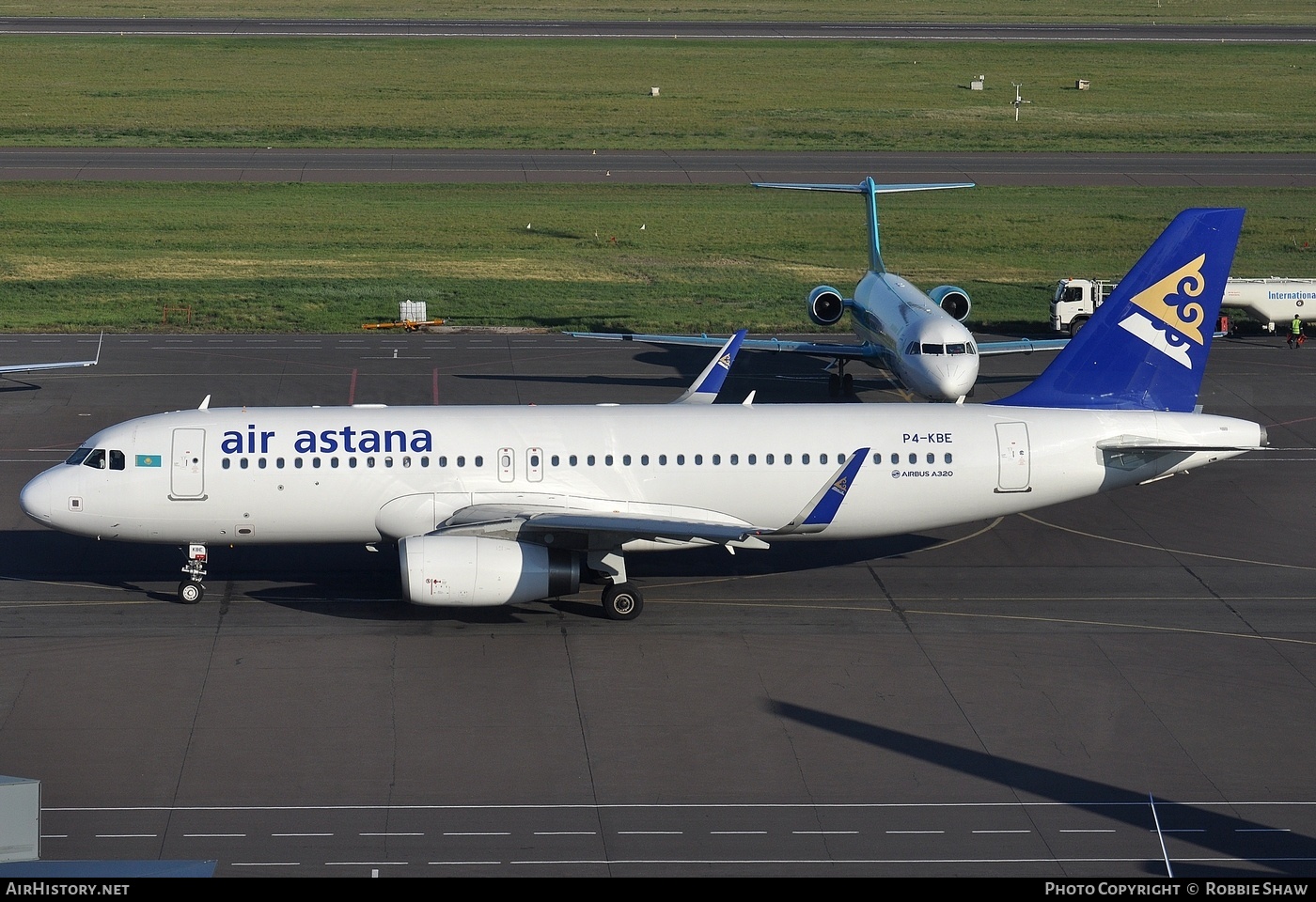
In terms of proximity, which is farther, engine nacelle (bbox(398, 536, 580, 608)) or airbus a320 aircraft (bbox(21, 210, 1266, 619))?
airbus a320 aircraft (bbox(21, 210, 1266, 619))

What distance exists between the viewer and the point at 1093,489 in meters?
32.3

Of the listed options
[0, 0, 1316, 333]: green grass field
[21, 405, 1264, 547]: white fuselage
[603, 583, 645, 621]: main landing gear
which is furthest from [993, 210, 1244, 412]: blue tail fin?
[0, 0, 1316, 333]: green grass field

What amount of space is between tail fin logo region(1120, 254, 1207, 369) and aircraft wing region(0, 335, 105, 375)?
112 ft

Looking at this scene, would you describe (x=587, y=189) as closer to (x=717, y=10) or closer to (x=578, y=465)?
(x=578, y=465)

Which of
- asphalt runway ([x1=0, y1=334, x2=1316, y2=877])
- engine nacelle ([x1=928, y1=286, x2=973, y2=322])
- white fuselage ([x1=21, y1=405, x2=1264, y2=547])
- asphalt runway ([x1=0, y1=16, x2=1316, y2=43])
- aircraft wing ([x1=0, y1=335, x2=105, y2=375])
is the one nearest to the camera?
asphalt runway ([x1=0, y1=334, x2=1316, y2=877])

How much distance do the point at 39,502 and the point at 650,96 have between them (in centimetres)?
8783

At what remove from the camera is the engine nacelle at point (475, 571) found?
28.4m

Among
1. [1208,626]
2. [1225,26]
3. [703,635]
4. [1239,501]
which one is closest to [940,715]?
[703,635]

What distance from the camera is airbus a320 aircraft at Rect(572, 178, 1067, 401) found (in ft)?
139

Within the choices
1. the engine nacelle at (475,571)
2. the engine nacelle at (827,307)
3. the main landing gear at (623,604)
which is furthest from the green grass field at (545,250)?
the engine nacelle at (475,571)

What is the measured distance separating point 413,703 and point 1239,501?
77.7ft

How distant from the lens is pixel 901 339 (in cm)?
4422

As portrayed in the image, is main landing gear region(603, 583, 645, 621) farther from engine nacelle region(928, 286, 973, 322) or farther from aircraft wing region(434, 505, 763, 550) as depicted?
engine nacelle region(928, 286, 973, 322)

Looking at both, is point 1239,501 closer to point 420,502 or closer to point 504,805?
point 420,502
